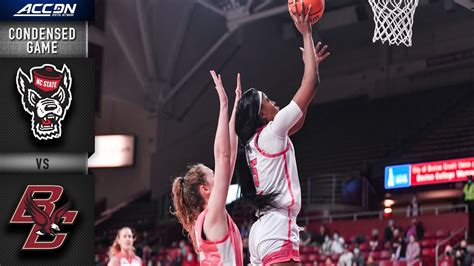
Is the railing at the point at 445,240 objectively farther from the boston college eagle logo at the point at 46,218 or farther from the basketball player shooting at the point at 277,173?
the basketball player shooting at the point at 277,173

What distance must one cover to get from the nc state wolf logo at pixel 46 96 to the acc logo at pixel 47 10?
1.45 feet

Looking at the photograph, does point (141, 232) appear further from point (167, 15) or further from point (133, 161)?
point (167, 15)

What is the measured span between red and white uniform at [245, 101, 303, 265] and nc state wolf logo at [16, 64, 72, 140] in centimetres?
178

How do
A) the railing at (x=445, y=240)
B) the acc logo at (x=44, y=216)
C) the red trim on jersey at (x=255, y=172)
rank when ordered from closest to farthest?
1. the red trim on jersey at (x=255, y=172)
2. the acc logo at (x=44, y=216)
3. the railing at (x=445, y=240)

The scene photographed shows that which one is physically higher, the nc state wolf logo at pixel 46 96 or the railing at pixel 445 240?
the nc state wolf logo at pixel 46 96

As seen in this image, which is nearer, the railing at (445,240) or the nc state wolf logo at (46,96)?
the nc state wolf logo at (46,96)

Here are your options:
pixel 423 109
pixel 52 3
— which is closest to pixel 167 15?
pixel 423 109

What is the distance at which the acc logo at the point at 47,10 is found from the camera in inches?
291

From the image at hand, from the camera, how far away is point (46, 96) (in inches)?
289

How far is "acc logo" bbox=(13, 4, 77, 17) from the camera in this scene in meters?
7.40

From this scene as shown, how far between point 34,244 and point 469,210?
1117cm

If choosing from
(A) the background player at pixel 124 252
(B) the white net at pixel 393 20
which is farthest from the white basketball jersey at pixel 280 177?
(B) the white net at pixel 393 20

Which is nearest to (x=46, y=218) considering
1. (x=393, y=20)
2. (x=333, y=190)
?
(x=393, y=20)

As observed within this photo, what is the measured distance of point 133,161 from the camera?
23.0 metres
